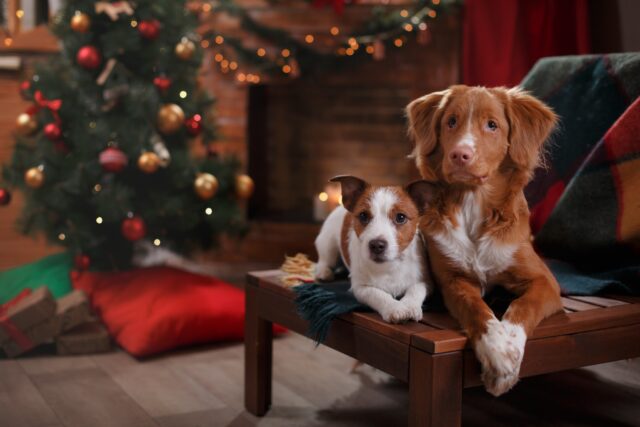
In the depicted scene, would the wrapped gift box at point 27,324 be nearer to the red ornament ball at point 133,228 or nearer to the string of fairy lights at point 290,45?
the red ornament ball at point 133,228

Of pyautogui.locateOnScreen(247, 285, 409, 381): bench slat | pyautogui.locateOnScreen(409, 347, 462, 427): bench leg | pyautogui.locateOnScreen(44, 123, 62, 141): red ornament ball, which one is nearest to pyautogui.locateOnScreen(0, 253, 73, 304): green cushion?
pyautogui.locateOnScreen(44, 123, 62, 141): red ornament ball

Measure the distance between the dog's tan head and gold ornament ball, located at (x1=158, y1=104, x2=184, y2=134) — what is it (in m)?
1.74

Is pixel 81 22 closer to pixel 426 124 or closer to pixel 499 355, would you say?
pixel 426 124

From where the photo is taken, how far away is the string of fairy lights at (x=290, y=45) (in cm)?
410

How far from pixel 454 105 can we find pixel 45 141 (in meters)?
2.30

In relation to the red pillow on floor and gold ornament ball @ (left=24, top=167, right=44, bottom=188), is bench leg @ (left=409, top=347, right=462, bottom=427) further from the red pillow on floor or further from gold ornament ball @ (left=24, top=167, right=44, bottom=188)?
gold ornament ball @ (left=24, top=167, right=44, bottom=188)

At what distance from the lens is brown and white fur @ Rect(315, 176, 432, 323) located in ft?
5.39

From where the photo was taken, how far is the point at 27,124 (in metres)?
3.37

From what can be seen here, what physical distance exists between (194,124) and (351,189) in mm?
1833

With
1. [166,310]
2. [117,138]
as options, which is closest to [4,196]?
[117,138]

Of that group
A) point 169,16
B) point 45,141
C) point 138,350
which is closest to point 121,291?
point 138,350

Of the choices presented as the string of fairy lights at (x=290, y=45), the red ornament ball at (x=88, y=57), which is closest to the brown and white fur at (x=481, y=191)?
the red ornament ball at (x=88, y=57)

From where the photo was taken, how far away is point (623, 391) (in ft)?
8.05

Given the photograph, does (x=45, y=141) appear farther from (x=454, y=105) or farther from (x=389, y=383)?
(x=454, y=105)
